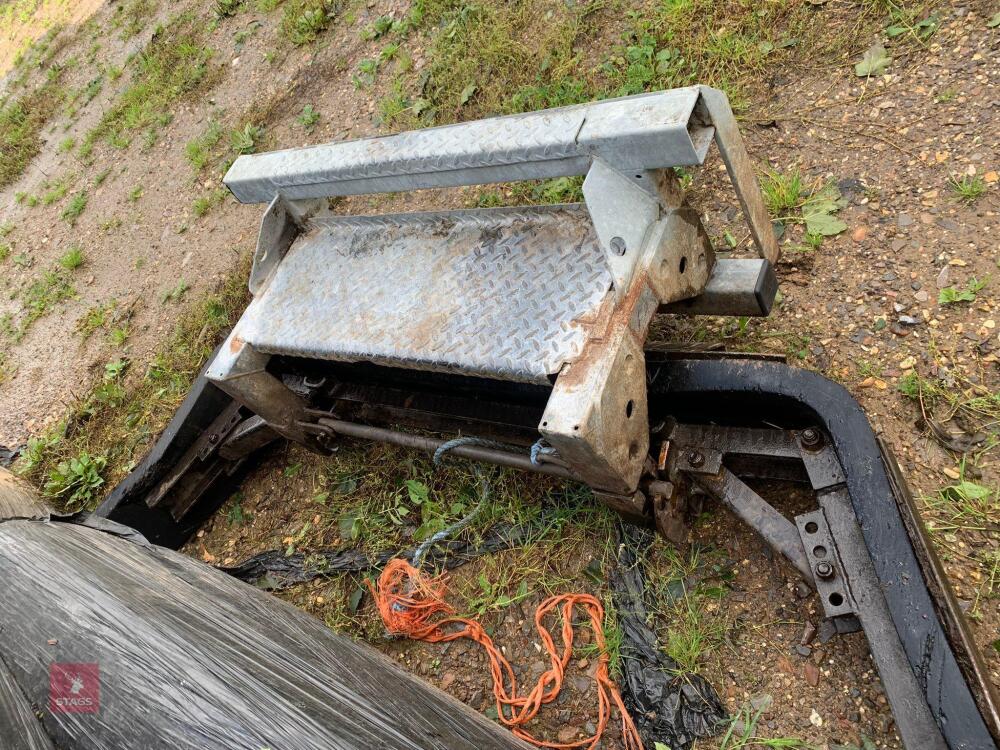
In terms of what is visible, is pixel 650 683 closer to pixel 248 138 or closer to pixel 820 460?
pixel 820 460

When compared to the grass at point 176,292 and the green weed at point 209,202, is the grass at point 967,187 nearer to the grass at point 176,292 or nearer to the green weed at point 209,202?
the grass at point 176,292

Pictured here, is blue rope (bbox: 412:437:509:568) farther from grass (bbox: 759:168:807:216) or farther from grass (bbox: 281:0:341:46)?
grass (bbox: 281:0:341:46)

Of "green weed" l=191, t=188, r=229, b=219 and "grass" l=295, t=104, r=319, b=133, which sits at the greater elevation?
"grass" l=295, t=104, r=319, b=133

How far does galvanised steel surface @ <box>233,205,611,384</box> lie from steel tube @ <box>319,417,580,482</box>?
352mm

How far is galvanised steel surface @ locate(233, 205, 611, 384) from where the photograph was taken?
2.06 m

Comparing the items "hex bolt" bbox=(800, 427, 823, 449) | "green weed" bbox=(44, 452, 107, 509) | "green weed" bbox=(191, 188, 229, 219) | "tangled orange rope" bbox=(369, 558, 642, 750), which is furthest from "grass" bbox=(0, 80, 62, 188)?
"hex bolt" bbox=(800, 427, 823, 449)

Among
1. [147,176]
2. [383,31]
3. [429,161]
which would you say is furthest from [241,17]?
[429,161]

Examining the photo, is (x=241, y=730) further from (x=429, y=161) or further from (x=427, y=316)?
(x=429, y=161)

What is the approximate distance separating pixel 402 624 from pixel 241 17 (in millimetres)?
5630

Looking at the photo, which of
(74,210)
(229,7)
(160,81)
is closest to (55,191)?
(74,210)

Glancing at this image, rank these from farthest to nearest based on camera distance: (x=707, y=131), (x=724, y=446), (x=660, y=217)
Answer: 1. (x=724, y=446)
2. (x=660, y=217)
3. (x=707, y=131)

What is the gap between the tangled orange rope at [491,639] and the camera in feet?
7.04

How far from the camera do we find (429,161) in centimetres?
217

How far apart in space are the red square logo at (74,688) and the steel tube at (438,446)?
4.16 ft
